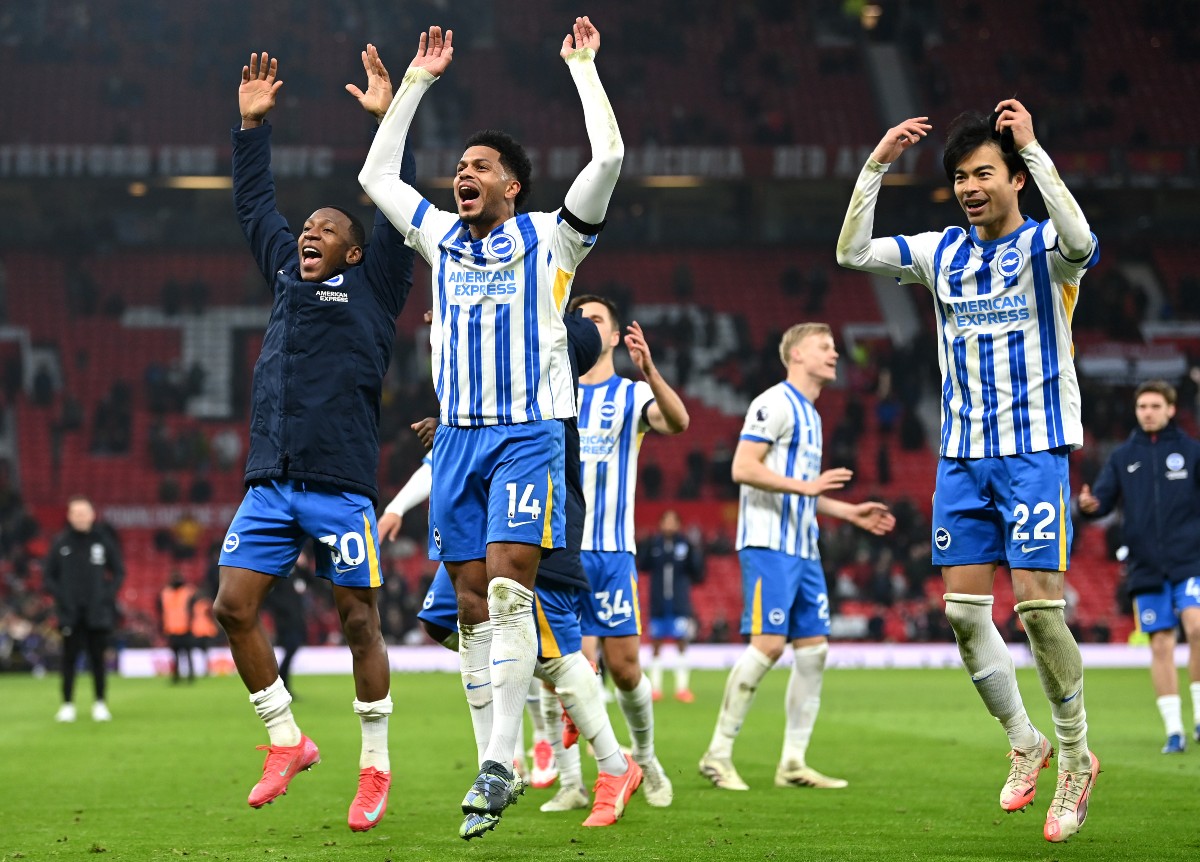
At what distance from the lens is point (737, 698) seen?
8.83 m

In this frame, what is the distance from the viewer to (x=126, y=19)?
130 feet

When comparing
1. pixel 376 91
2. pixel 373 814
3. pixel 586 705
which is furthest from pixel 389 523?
pixel 376 91

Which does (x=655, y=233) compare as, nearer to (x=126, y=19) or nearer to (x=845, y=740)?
(x=126, y=19)

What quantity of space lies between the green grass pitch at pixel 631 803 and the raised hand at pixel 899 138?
9.31ft

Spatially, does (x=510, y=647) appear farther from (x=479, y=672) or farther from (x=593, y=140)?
(x=593, y=140)

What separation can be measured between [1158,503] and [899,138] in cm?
555

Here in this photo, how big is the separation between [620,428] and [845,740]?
441cm

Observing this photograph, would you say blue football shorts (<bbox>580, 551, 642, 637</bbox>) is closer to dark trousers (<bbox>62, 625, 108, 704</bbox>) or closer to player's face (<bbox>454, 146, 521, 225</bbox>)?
player's face (<bbox>454, 146, 521, 225</bbox>)

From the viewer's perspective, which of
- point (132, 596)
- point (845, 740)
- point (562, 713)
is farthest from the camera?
point (132, 596)

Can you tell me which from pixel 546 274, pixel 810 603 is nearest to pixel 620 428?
pixel 810 603

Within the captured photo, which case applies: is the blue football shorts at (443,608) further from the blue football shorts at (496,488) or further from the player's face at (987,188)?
the player's face at (987,188)

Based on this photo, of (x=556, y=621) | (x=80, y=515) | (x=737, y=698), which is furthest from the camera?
(x=80, y=515)

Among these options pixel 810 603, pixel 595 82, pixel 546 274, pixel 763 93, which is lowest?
pixel 810 603

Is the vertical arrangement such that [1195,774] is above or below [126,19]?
below
